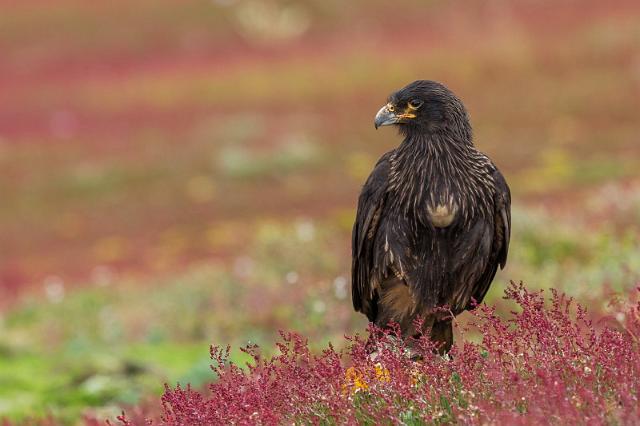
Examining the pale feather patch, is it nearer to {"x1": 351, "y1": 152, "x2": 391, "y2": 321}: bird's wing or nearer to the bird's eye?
{"x1": 351, "y1": 152, "x2": 391, "y2": 321}: bird's wing

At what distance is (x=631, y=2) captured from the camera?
41.9 metres

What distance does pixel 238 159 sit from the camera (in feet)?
106

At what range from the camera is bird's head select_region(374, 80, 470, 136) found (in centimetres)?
731

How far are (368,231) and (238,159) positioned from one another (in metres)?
24.9

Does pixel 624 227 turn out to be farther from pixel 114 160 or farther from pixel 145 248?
pixel 114 160

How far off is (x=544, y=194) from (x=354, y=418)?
20.0 m

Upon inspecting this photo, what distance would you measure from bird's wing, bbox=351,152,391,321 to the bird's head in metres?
0.26

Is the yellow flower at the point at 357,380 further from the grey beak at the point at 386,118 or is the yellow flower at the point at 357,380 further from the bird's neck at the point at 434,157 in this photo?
the grey beak at the point at 386,118

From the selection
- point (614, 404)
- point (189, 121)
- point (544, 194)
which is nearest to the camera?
point (614, 404)

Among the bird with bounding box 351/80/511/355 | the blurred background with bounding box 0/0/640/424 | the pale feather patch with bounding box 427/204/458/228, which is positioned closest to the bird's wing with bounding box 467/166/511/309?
the bird with bounding box 351/80/511/355

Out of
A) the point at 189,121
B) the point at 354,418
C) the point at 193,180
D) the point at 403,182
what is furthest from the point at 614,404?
the point at 189,121

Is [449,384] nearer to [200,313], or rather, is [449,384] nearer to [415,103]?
[415,103]

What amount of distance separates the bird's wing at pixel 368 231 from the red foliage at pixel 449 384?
2023 mm

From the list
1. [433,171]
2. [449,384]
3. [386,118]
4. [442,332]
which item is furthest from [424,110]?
[449,384]
